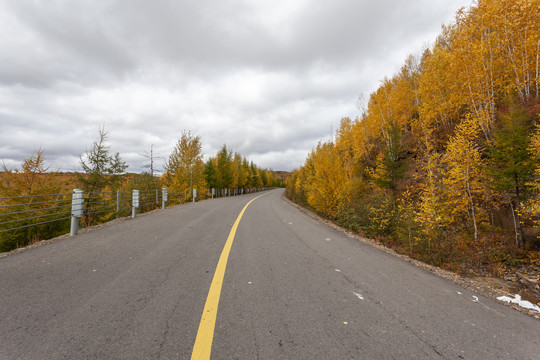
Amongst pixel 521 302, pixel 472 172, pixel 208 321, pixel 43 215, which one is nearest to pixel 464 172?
pixel 472 172

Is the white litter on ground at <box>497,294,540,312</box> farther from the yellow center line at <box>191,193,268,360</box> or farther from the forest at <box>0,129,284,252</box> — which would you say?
the forest at <box>0,129,284,252</box>

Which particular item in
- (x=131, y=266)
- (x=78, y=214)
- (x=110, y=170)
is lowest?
(x=131, y=266)

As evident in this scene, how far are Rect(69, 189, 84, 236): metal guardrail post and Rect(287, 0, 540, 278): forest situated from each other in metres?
10.1

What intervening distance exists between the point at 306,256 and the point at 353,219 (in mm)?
5731

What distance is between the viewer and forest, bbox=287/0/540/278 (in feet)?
20.7

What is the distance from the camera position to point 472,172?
775 centimetres

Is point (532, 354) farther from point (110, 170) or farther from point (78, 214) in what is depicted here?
point (110, 170)

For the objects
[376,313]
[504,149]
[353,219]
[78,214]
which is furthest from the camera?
[353,219]

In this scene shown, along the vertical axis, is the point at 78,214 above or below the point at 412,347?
above

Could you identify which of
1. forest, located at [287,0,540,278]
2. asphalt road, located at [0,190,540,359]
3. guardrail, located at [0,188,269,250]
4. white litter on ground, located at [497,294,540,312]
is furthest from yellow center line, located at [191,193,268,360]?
forest, located at [287,0,540,278]

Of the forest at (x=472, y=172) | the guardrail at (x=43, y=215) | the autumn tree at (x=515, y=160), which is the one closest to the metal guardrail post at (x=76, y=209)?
the guardrail at (x=43, y=215)

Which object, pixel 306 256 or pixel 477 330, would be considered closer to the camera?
pixel 477 330

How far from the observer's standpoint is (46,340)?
5.92ft

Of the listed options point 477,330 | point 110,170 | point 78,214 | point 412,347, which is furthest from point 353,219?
point 110,170
